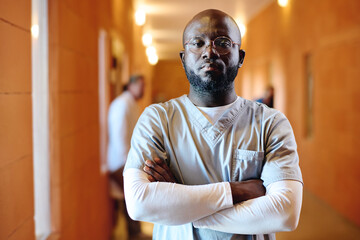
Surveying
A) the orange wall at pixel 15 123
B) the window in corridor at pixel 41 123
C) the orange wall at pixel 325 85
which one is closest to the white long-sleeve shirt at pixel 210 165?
the orange wall at pixel 15 123

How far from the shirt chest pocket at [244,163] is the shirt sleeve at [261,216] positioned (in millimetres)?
106

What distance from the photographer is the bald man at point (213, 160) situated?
1.26 metres

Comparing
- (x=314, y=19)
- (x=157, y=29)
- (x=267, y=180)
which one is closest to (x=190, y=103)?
(x=267, y=180)

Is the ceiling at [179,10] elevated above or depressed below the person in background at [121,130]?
above

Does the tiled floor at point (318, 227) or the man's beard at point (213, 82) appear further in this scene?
the tiled floor at point (318, 227)

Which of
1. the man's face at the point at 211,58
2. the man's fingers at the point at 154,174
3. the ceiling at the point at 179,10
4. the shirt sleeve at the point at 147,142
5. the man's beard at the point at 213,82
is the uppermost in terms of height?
the ceiling at the point at 179,10

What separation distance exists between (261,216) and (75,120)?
1698mm

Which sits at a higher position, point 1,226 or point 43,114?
point 43,114

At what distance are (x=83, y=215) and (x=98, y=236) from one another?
75cm

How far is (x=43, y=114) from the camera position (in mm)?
2125

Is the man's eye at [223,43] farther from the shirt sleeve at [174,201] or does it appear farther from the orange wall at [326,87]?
the orange wall at [326,87]

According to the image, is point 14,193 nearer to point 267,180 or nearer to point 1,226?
point 1,226

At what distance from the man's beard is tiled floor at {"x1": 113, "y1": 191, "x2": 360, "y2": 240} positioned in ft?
9.74

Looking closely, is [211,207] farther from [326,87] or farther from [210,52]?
[326,87]
